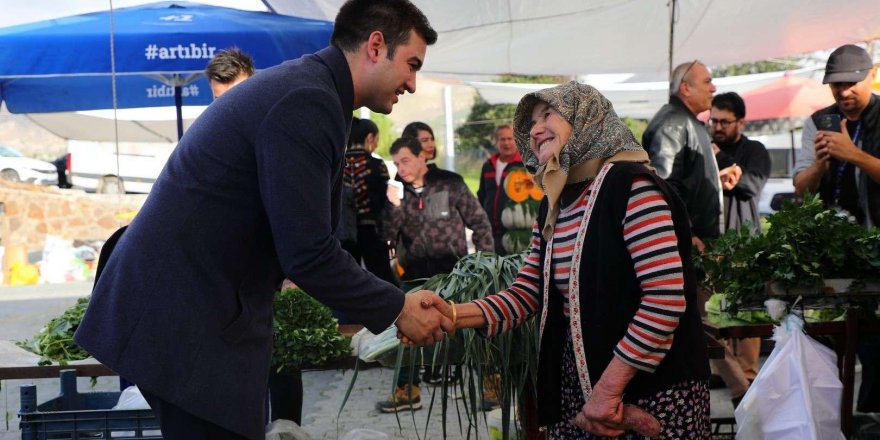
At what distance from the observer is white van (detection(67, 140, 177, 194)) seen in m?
24.8

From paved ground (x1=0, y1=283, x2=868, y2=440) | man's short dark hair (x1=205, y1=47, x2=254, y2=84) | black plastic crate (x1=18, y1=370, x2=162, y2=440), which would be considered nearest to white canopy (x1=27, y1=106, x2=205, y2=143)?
paved ground (x1=0, y1=283, x2=868, y2=440)

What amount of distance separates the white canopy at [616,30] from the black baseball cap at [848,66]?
205cm

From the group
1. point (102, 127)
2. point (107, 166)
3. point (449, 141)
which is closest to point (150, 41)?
point (102, 127)

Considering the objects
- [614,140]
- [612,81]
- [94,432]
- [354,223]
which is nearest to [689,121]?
[354,223]

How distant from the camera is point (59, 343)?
13.8 ft

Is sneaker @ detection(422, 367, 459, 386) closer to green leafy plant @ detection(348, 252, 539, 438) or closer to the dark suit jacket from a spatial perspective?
green leafy plant @ detection(348, 252, 539, 438)

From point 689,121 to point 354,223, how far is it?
2402 mm

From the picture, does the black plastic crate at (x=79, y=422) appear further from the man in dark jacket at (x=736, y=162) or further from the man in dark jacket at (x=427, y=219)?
the man in dark jacket at (x=736, y=162)

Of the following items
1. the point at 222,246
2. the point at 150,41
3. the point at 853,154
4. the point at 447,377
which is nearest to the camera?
the point at 222,246

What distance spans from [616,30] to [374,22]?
667cm

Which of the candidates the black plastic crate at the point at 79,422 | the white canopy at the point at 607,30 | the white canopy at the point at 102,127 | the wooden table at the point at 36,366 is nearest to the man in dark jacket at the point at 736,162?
the white canopy at the point at 607,30

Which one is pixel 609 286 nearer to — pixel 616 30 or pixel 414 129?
pixel 414 129

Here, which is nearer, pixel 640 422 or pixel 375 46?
pixel 375 46

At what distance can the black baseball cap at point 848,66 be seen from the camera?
5.38 metres
